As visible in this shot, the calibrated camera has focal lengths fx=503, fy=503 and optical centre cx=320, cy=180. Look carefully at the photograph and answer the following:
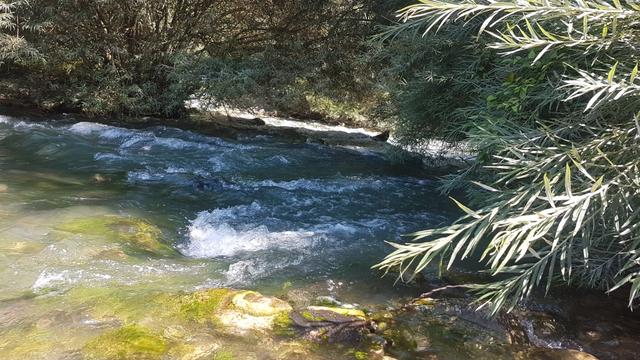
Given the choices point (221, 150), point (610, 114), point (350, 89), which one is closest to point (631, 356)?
point (610, 114)

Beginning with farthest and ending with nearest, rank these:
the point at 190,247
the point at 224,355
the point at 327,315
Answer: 1. the point at 190,247
2. the point at 327,315
3. the point at 224,355

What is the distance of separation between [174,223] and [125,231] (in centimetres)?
80

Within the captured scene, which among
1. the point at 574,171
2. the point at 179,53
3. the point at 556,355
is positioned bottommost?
the point at 556,355

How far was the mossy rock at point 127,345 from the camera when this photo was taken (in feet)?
10.3

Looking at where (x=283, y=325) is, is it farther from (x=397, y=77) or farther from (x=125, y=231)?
(x=397, y=77)

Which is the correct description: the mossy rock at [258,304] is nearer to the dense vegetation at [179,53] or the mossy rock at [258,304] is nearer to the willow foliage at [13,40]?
the dense vegetation at [179,53]

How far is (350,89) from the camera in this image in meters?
13.8

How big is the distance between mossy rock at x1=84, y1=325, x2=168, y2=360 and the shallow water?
10 cm

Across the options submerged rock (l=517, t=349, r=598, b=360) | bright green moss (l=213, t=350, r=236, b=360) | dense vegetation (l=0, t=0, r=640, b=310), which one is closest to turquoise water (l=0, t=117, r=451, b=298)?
dense vegetation (l=0, t=0, r=640, b=310)

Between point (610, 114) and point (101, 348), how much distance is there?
3.61 meters

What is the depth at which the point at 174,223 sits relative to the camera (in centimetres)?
→ 620

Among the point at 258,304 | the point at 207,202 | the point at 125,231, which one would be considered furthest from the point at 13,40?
the point at 258,304

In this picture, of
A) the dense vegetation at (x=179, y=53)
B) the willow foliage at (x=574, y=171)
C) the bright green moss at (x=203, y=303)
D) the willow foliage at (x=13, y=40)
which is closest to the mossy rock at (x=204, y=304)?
the bright green moss at (x=203, y=303)

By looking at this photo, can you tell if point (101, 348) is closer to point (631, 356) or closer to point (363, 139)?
point (631, 356)
